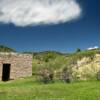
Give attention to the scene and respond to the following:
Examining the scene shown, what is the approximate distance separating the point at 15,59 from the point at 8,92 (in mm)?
23160

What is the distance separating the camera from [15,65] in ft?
172

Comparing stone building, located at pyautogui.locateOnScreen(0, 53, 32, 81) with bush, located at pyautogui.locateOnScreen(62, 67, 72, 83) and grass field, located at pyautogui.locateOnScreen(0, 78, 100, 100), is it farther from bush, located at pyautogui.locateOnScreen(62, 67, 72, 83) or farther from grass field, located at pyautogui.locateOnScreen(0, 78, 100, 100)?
grass field, located at pyautogui.locateOnScreen(0, 78, 100, 100)

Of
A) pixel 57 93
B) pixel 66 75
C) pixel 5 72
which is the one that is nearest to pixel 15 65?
pixel 5 72

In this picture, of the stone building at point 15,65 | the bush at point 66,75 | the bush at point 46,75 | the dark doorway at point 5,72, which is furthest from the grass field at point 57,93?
the dark doorway at point 5,72

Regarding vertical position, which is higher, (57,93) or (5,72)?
(5,72)

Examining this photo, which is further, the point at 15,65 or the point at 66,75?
the point at 15,65

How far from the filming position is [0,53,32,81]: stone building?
170 feet

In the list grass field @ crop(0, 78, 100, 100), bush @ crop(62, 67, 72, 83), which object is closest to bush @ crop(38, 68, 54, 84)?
bush @ crop(62, 67, 72, 83)

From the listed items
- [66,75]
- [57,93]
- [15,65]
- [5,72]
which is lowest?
[57,93]


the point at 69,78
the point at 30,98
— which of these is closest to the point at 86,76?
the point at 69,78

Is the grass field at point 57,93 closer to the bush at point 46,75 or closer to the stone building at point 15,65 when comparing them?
the bush at point 46,75

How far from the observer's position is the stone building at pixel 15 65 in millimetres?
51806

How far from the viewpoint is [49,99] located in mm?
24500

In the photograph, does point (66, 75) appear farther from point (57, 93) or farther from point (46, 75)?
point (57, 93)
